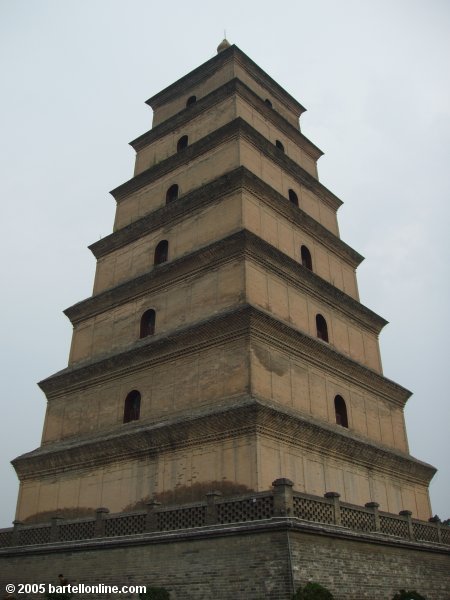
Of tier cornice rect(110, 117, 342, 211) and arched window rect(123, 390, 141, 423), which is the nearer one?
arched window rect(123, 390, 141, 423)

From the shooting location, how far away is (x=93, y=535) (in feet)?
44.7

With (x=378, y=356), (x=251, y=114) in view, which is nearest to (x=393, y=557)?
(x=378, y=356)

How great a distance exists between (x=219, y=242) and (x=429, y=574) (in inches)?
382

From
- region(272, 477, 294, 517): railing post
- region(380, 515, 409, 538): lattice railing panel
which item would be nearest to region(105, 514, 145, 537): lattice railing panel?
region(272, 477, 294, 517): railing post

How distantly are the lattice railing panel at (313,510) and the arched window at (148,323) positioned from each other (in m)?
7.89

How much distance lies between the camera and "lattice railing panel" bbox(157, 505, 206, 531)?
11.7 m

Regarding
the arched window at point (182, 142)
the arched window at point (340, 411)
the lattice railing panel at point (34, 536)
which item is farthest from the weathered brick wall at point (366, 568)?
the arched window at point (182, 142)

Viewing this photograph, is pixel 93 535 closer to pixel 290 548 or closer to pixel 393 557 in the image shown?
pixel 290 548

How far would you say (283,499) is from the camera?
34.9ft

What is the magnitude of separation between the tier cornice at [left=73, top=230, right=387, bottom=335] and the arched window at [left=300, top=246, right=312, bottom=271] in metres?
1.08

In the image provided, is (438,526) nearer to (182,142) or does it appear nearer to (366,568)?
(366,568)

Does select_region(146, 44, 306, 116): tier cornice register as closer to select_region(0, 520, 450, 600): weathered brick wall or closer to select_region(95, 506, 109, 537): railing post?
select_region(95, 506, 109, 537): railing post

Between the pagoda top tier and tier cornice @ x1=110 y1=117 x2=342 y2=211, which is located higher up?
the pagoda top tier

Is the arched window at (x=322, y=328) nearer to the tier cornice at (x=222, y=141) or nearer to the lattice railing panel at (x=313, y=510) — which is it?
the tier cornice at (x=222, y=141)
